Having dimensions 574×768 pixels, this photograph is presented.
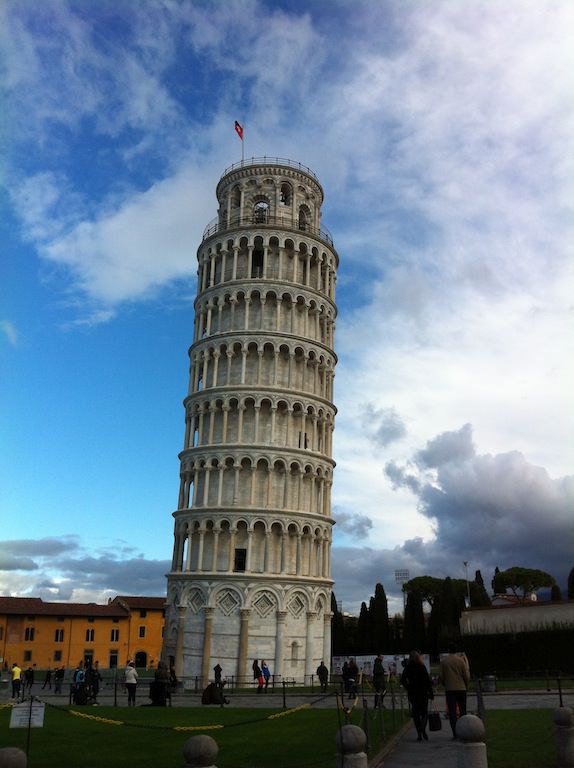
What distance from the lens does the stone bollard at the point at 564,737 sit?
12438mm

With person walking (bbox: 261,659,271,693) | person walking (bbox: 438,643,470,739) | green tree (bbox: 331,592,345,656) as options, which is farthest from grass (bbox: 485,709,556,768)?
green tree (bbox: 331,592,345,656)

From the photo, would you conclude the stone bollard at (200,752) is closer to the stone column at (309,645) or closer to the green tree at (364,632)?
the stone column at (309,645)

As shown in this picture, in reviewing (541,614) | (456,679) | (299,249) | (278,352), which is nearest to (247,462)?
(278,352)

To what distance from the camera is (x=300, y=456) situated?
51375mm

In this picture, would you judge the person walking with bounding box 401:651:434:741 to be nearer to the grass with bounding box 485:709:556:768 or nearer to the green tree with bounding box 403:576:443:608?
the grass with bounding box 485:709:556:768

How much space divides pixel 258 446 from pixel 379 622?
39065 millimetres

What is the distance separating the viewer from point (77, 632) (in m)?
84.2

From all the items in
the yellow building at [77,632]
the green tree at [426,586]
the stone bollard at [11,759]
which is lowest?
the yellow building at [77,632]

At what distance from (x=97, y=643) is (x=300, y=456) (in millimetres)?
48609

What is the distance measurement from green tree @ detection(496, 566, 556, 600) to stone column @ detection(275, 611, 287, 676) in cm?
6851

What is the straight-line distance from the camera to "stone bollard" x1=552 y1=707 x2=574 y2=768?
12.4 metres

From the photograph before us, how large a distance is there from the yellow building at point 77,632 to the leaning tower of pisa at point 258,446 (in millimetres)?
39428

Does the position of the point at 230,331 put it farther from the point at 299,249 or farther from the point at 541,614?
the point at 541,614

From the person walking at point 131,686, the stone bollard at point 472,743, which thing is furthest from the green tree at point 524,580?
the stone bollard at point 472,743
